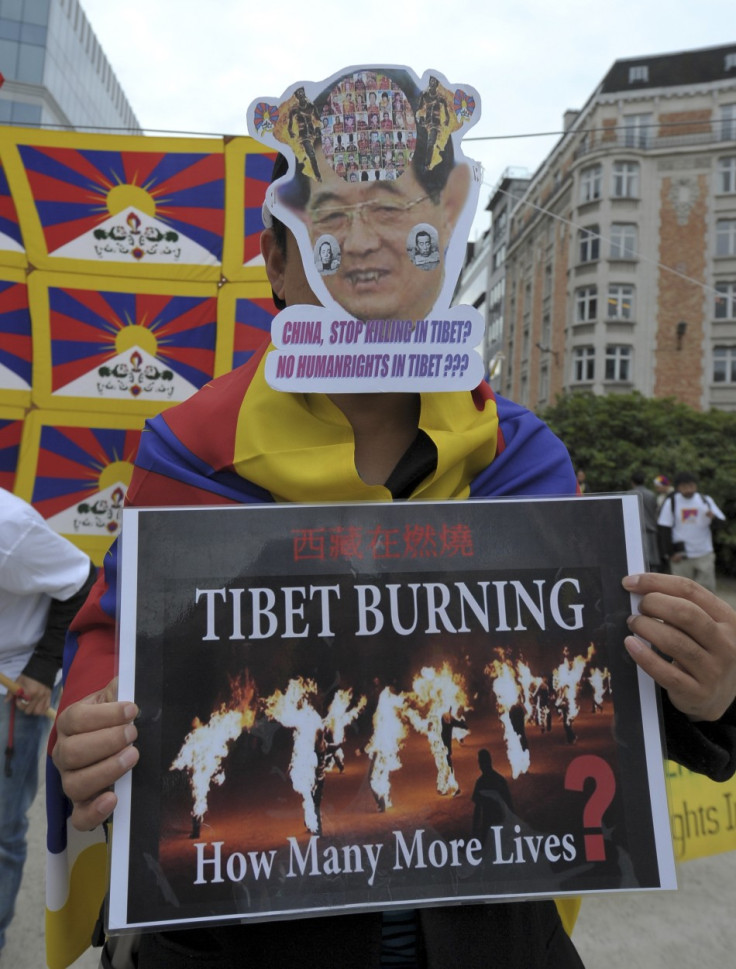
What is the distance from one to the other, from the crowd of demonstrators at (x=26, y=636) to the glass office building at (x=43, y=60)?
87.7 ft

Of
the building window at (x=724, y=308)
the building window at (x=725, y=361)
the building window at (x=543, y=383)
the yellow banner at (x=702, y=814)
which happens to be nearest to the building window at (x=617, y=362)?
the building window at (x=725, y=361)

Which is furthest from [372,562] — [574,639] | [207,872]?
[207,872]

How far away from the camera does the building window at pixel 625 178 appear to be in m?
28.4

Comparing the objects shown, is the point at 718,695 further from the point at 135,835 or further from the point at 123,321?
the point at 123,321

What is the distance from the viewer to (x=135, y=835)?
0.90 m

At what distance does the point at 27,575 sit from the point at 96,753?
128 centimetres

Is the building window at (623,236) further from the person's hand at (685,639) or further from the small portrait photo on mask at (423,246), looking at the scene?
the person's hand at (685,639)

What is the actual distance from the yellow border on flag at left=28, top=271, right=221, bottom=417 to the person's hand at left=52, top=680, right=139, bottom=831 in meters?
2.12

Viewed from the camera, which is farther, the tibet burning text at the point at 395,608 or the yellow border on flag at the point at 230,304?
the yellow border on flag at the point at 230,304

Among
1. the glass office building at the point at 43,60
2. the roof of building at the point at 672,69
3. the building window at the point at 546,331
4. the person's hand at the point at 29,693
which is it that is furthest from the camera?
the building window at the point at 546,331

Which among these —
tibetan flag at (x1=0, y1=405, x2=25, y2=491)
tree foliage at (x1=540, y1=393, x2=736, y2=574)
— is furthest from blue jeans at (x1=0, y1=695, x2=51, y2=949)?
tree foliage at (x1=540, y1=393, x2=736, y2=574)

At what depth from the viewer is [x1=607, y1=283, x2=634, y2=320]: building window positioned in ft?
93.4

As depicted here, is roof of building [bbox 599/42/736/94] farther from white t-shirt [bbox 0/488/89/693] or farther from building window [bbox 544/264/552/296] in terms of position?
white t-shirt [bbox 0/488/89/693]

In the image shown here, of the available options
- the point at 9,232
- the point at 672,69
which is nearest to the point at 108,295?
the point at 9,232
